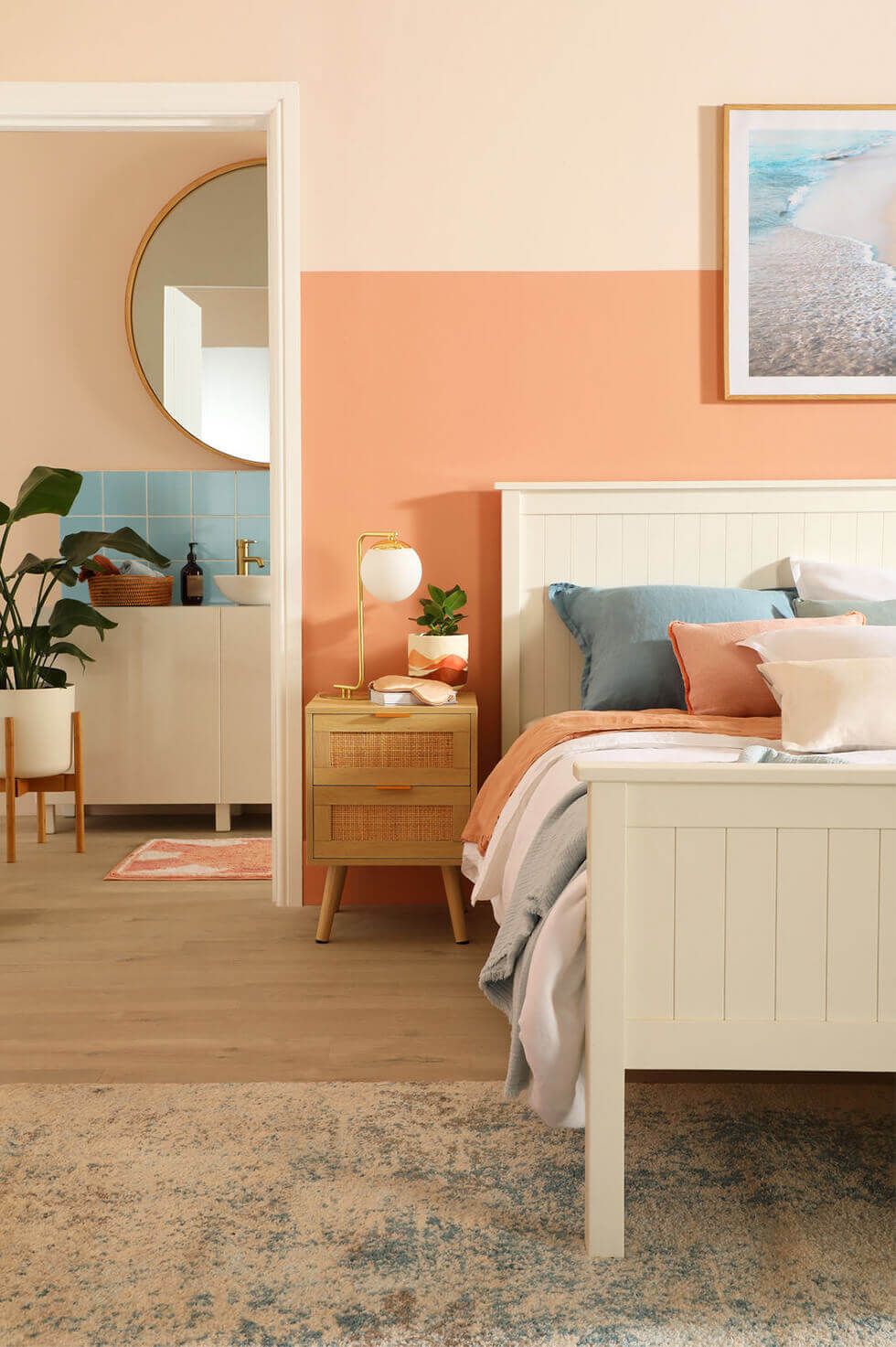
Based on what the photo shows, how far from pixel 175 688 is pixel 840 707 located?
2.71 m

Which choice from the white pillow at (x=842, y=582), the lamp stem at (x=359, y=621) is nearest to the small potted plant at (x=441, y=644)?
the lamp stem at (x=359, y=621)

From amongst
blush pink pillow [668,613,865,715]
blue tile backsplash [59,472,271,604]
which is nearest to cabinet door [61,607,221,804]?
blue tile backsplash [59,472,271,604]

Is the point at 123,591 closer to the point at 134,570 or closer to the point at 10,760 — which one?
the point at 134,570

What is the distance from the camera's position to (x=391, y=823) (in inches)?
117

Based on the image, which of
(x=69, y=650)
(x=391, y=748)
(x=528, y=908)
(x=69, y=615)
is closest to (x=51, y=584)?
(x=69, y=615)

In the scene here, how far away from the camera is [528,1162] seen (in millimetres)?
1794

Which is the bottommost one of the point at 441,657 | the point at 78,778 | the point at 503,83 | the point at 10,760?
the point at 78,778

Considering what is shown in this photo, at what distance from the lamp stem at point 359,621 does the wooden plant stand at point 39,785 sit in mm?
1146

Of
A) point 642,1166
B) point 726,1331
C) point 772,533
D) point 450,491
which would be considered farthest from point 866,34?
point 726,1331

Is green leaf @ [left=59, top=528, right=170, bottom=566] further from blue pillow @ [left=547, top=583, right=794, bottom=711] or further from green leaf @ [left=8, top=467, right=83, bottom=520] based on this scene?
blue pillow @ [left=547, top=583, right=794, bottom=711]

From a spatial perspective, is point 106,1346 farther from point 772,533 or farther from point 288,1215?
point 772,533

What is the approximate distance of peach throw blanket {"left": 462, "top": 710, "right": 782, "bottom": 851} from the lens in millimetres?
2449

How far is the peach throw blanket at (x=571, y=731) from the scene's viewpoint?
2449 mm

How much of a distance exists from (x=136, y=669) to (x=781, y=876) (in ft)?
10.4
